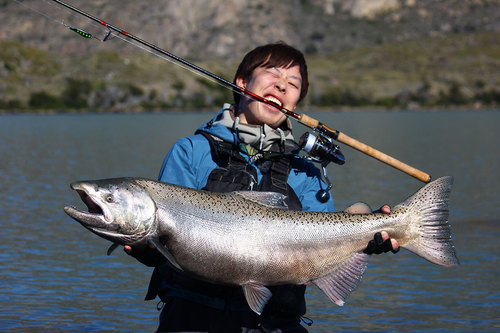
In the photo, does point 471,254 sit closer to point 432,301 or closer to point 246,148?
point 432,301

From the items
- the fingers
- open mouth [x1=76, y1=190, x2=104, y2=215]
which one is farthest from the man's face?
open mouth [x1=76, y1=190, x2=104, y2=215]

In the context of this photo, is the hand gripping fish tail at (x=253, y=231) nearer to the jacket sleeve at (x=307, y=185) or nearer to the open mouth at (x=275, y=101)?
the jacket sleeve at (x=307, y=185)

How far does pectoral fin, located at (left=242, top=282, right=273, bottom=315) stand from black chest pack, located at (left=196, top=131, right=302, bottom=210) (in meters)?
0.71

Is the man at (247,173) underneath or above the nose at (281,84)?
underneath


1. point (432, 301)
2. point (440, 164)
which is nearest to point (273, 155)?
point (432, 301)

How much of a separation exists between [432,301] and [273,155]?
681 cm

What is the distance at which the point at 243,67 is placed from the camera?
5.55m

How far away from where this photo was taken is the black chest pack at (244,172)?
4.94 meters

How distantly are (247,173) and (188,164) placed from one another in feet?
1.38

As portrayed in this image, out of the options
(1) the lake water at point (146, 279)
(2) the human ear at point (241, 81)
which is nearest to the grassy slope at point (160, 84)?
(1) the lake water at point (146, 279)

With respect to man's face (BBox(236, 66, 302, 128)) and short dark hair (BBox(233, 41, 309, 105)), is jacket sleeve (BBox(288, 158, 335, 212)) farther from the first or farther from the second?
short dark hair (BBox(233, 41, 309, 105))

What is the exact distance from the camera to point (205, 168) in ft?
16.5

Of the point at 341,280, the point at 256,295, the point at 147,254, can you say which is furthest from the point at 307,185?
the point at 147,254

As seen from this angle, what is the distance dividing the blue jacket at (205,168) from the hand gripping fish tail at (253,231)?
27 cm
